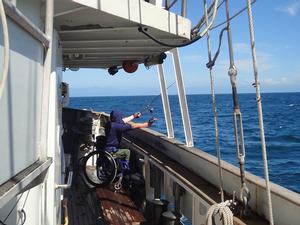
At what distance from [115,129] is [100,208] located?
1347mm

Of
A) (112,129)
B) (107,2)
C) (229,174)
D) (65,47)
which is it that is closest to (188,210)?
(229,174)

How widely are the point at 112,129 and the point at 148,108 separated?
93cm

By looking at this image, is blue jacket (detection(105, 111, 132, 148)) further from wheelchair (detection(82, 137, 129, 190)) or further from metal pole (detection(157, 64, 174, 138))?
metal pole (detection(157, 64, 174, 138))

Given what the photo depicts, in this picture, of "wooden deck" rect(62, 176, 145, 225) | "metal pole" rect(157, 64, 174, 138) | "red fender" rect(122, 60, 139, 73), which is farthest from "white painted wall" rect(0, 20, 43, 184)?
"metal pole" rect(157, 64, 174, 138)

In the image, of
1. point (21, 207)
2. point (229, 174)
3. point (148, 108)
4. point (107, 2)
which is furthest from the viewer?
point (148, 108)

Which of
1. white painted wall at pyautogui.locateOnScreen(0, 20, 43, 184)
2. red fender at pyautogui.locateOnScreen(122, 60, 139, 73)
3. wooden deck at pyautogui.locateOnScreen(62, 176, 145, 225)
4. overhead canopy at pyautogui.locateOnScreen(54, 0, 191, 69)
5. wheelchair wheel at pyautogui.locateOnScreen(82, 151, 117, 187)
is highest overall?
overhead canopy at pyautogui.locateOnScreen(54, 0, 191, 69)

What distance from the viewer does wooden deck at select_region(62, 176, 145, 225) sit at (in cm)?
536

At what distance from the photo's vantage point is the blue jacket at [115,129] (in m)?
7.11

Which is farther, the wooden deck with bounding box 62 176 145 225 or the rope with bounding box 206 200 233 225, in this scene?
the wooden deck with bounding box 62 176 145 225

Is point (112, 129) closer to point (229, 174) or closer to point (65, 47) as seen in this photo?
point (65, 47)

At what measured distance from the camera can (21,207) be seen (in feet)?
8.34

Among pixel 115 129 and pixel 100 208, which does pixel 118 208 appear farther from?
pixel 115 129

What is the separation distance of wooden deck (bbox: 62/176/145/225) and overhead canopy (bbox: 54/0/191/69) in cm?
192

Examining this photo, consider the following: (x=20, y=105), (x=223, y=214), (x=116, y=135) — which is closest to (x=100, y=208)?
(x=116, y=135)
